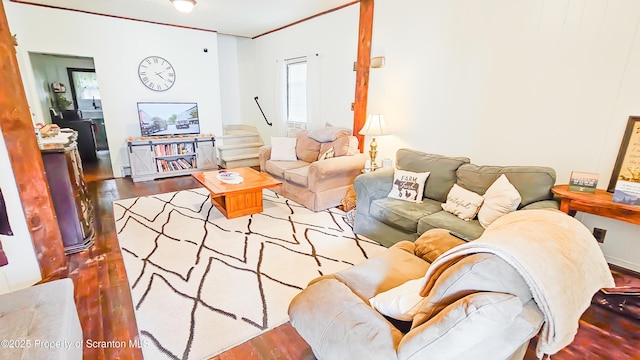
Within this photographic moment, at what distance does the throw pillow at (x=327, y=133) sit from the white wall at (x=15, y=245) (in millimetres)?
3077

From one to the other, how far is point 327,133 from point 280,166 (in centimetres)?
81

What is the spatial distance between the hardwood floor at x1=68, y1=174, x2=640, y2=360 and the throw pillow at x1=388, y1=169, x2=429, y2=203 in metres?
1.36

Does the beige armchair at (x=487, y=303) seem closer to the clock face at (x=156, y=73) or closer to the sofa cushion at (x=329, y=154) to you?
the sofa cushion at (x=329, y=154)

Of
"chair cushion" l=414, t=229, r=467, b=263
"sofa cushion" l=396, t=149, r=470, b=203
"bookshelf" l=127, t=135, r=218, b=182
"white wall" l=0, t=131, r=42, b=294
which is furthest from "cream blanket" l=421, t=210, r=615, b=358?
"bookshelf" l=127, t=135, r=218, b=182

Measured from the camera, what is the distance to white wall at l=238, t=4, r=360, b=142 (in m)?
3.92

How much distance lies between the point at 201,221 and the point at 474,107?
10.0 feet

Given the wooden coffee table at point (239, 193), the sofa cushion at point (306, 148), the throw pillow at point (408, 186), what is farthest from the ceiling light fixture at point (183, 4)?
the throw pillow at point (408, 186)

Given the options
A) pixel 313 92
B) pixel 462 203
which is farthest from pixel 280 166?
pixel 462 203

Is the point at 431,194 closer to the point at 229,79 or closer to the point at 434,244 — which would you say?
the point at 434,244

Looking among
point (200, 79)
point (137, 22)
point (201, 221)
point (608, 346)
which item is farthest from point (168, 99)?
point (608, 346)

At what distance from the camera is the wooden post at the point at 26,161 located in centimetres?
187

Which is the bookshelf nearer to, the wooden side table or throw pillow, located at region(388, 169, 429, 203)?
throw pillow, located at region(388, 169, 429, 203)

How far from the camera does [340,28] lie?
13.0 feet

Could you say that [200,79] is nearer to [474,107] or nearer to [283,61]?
[283,61]
